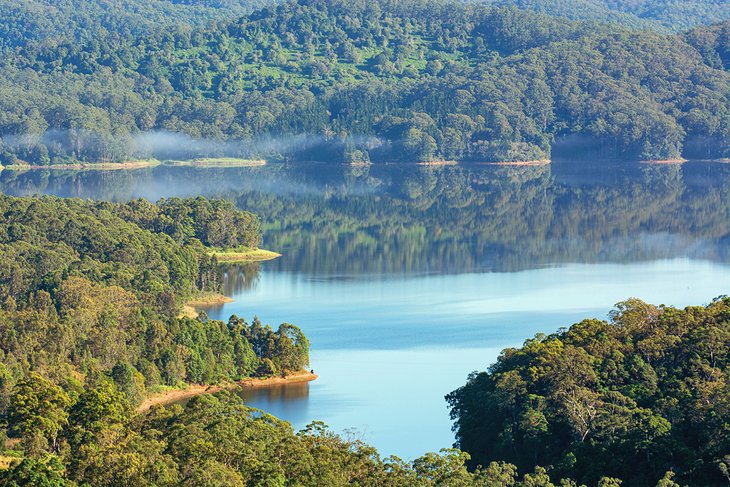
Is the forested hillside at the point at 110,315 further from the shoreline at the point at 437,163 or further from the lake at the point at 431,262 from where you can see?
the shoreline at the point at 437,163

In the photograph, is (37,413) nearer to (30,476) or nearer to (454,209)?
(30,476)

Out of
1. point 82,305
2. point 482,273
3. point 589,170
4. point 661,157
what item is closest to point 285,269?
point 482,273

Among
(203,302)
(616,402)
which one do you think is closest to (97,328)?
(203,302)

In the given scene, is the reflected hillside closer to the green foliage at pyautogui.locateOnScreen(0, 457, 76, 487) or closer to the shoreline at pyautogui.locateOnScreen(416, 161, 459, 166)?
the shoreline at pyautogui.locateOnScreen(416, 161, 459, 166)

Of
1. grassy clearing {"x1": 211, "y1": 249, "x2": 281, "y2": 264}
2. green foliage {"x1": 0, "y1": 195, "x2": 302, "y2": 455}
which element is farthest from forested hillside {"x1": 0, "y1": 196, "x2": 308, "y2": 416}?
grassy clearing {"x1": 211, "y1": 249, "x2": 281, "y2": 264}

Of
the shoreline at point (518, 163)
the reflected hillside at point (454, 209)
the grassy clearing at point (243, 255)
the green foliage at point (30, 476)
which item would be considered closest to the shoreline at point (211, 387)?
the green foliage at point (30, 476)

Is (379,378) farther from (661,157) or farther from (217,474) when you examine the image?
(661,157)
